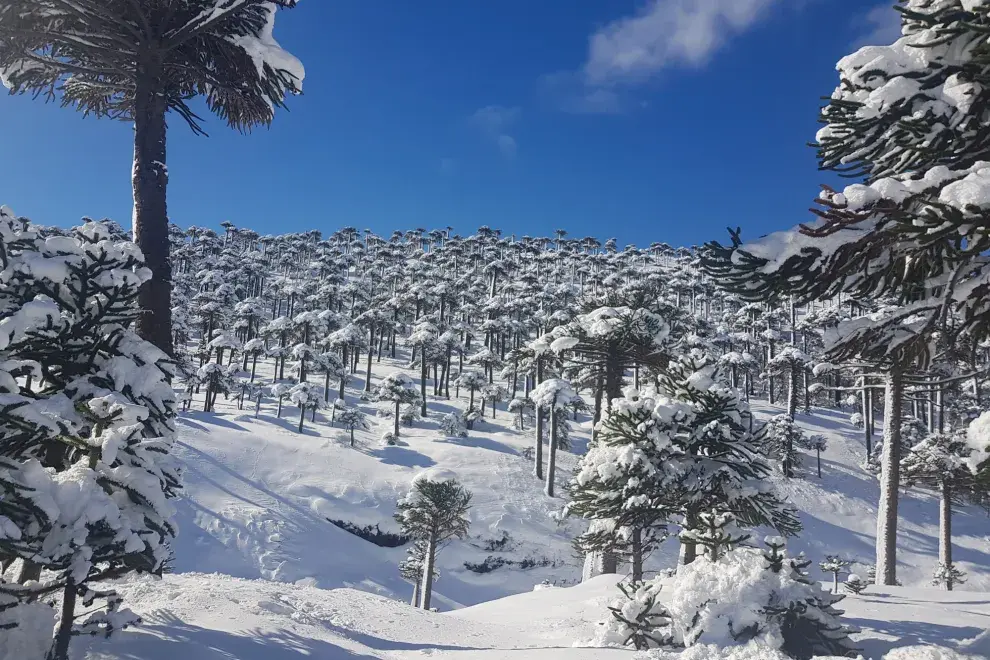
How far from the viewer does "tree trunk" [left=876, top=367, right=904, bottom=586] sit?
50.4ft

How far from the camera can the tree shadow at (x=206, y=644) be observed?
17.5 ft

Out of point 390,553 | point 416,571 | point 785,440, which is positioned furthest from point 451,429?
point 785,440

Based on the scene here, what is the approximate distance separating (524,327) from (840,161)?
2061 inches

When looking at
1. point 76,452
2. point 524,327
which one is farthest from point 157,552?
point 524,327

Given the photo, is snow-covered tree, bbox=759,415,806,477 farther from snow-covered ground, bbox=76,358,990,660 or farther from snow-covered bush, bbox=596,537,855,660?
snow-covered bush, bbox=596,537,855,660

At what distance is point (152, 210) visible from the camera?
661 cm

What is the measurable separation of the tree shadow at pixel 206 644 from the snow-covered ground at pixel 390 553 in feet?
0.09

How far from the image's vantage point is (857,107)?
18.3 feet

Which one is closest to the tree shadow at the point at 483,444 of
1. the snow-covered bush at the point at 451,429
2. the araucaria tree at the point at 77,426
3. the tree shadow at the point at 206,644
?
the snow-covered bush at the point at 451,429

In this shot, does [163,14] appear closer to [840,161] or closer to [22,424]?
[22,424]

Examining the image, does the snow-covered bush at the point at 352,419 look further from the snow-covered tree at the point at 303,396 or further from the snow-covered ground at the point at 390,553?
the snow-covered tree at the point at 303,396

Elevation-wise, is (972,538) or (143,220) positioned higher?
(143,220)

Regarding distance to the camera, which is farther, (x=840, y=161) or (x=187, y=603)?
(x=187, y=603)

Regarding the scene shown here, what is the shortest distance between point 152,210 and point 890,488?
1886 centimetres
